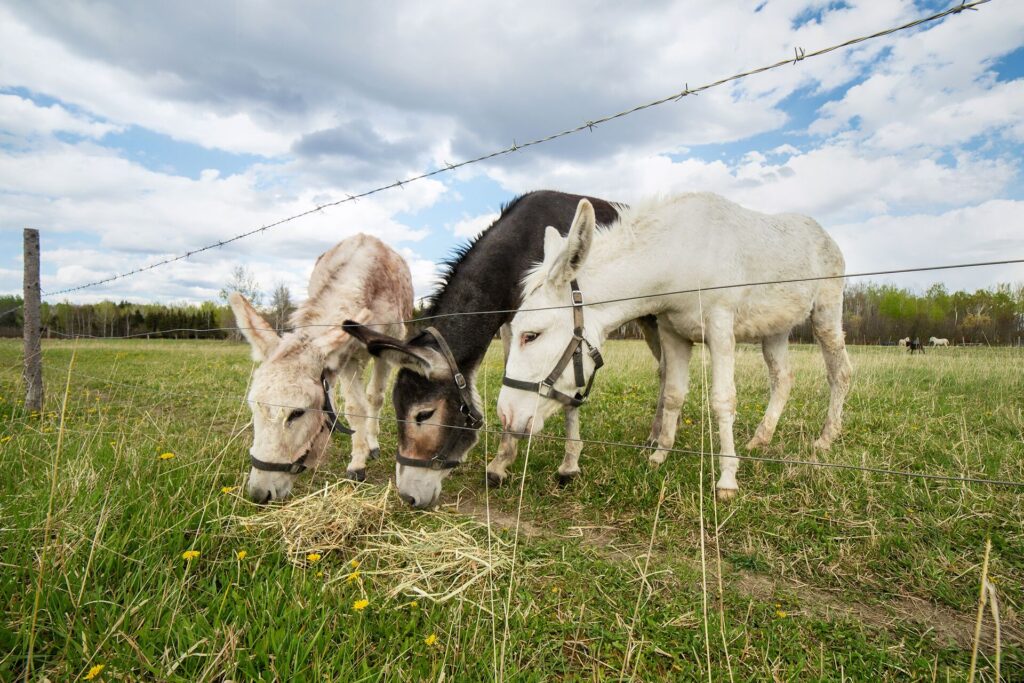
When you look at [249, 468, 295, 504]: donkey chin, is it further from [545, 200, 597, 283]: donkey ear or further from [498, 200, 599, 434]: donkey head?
[545, 200, 597, 283]: donkey ear

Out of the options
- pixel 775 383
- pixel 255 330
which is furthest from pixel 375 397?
pixel 775 383

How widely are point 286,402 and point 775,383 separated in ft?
15.8

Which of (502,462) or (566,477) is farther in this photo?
(502,462)

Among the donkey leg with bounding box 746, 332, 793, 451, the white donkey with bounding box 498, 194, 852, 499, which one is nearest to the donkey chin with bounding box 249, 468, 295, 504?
the white donkey with bounding box 498, 194, 852, 499

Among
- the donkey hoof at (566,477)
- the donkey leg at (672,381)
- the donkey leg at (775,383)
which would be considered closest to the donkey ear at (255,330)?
the donkey hoof at (566,477)

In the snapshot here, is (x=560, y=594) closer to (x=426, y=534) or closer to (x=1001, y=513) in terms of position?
(x=426, y=534)

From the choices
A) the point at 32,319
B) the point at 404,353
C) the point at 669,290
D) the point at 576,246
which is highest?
the point at 576,246

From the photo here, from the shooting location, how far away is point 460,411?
373 centimetres

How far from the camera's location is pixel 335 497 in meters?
3.21

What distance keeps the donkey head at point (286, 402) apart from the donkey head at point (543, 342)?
1.40 m

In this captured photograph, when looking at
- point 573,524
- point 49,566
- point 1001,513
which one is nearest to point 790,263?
point 1001,513

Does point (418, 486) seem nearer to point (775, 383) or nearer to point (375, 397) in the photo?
point (375, 397)

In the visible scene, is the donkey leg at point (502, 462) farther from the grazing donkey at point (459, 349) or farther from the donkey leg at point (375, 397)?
the donkey leg at point (375, 397)

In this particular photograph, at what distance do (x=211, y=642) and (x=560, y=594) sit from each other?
4.94ft
